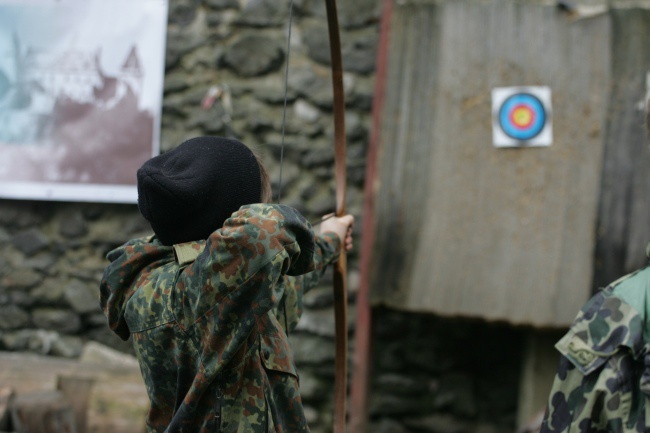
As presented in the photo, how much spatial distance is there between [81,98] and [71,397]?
4.33 feet

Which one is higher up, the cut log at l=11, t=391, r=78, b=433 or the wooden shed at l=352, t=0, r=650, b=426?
the wooden shed at l=352, t=0, r=650, b=426

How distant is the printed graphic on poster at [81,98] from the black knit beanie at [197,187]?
2106 mm

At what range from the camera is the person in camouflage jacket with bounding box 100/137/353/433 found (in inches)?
56.4

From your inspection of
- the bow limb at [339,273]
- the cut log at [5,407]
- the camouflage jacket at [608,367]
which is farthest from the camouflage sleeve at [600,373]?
the cut log at [5,407]

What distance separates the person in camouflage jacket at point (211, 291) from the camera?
143 centimetres

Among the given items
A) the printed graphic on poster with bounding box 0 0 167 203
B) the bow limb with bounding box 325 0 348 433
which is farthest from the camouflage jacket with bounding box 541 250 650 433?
the printed graphic on poster with bounding box 0 0 167 203

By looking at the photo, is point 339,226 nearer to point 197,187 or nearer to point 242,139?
point 197,187

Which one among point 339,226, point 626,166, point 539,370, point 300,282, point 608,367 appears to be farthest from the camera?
point 539,370

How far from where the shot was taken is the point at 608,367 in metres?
1.57

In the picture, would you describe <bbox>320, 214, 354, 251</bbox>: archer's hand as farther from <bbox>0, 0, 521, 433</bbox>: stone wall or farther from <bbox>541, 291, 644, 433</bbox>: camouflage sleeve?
<bbox>0, 0, 521, 433</bbox>: stone wall

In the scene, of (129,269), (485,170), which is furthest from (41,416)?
(485,170)

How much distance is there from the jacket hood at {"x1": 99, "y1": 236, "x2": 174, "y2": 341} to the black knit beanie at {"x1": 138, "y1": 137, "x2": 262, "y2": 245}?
1.6 inches

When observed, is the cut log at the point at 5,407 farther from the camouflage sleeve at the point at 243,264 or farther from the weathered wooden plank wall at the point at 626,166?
the weathered wooden plank wall at the point at 626,166

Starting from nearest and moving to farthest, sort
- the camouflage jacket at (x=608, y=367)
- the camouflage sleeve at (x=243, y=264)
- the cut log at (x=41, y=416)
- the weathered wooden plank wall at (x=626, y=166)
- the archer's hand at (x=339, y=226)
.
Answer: the camouflage sleeve at (x=243, y=264)
the camouflage jacket at (x=608, y=367)
the archer's hand at (x=339, y=226)
the cut log at (x=41, y=416)
the weathered wooden plank wall at (x=626, y=166)
